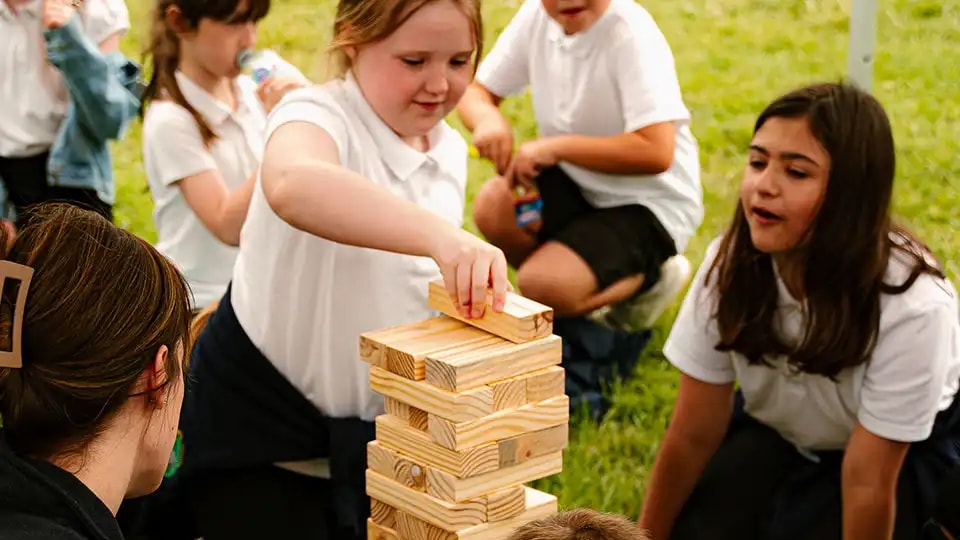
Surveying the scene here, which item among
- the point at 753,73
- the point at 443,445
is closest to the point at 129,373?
the point at 443,445

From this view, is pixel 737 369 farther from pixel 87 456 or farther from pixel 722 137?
pixel 722 137

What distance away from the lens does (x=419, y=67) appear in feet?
8.61

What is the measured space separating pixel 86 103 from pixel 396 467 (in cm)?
214

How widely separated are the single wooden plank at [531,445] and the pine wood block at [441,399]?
86 millimetres

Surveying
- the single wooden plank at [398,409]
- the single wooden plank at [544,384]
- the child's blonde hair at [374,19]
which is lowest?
the single wooden plank at [398,409]

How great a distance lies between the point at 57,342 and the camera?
1.78 metres

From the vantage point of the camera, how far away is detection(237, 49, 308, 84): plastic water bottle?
3.57 metres

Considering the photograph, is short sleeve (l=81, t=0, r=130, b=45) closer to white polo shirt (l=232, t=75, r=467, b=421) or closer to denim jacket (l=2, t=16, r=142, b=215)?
denim jacket (l=2, t=16, r=142, b=215)

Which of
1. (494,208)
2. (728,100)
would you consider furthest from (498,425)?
(728,100)

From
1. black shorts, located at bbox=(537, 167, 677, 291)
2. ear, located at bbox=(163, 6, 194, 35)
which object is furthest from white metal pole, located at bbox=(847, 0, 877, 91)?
ear, located at bbox=(163, 6, 194, 35)

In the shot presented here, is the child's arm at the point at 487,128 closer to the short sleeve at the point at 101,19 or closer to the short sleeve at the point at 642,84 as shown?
the short sleeve at the point at 642,84

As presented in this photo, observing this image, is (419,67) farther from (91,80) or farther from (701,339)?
(91,80)

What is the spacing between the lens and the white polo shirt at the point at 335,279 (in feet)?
8.68

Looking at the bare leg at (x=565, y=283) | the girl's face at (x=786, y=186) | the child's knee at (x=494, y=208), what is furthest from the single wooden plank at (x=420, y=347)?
the child's knee at (x=494, y=208)
